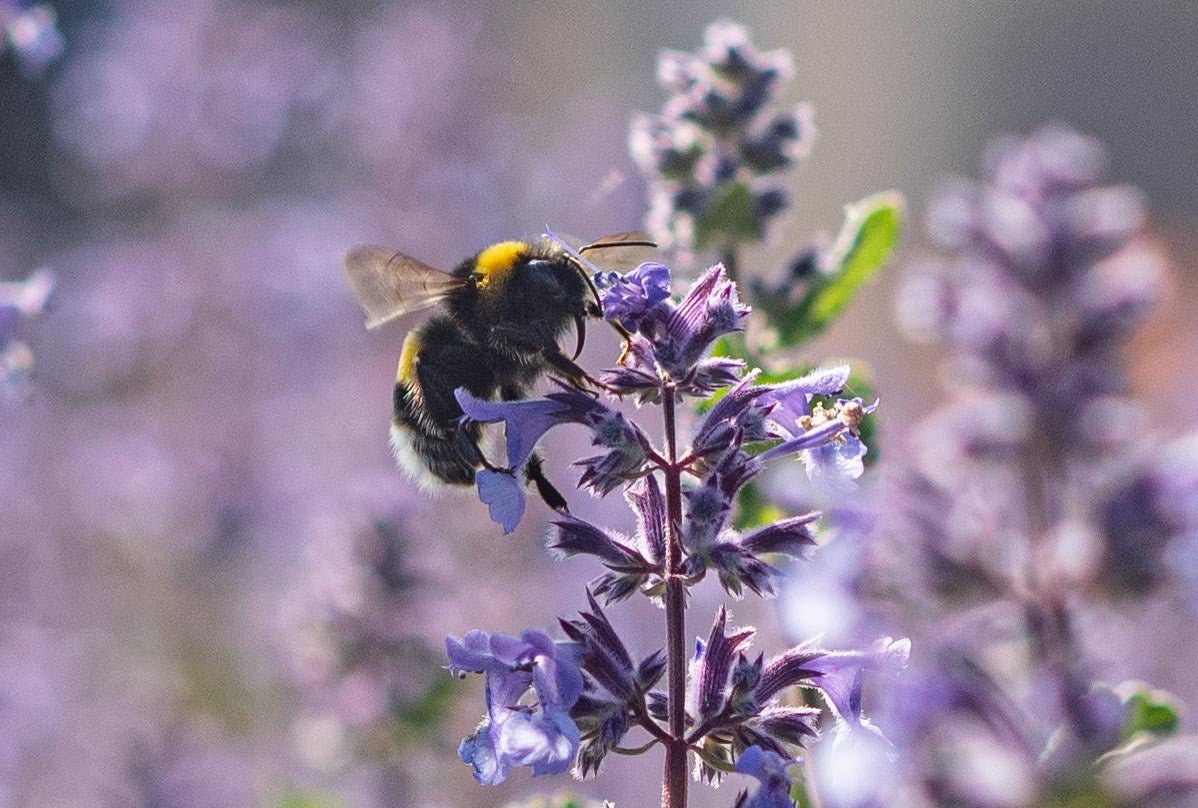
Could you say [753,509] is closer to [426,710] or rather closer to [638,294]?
[638,294]

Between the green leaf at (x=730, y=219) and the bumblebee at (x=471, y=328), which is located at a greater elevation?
the green leaf at (x=730, y=219)

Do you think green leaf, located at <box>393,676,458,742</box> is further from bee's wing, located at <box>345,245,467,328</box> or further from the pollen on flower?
the pollen on flower

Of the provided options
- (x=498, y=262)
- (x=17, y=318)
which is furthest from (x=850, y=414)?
(x=17, y=318)

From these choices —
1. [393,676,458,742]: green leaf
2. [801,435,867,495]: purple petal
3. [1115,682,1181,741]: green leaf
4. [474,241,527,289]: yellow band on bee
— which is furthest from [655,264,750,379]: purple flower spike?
[393,676,458,742]: green leaf

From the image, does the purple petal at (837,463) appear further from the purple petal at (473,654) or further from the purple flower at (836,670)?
the purple petal at (473,654)

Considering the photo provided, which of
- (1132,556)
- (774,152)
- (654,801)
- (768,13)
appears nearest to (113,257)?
(654,801)

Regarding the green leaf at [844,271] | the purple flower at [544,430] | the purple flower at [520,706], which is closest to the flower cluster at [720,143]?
the green leaf at [844,271]
